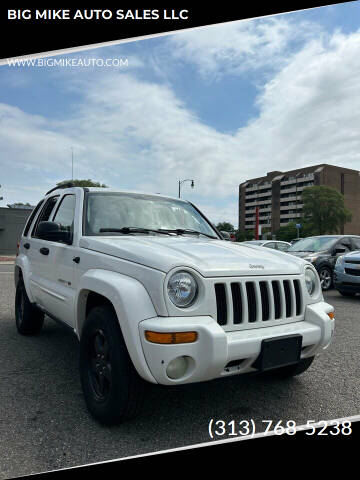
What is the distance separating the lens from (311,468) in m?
2.30

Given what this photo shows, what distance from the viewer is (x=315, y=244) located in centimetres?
1101

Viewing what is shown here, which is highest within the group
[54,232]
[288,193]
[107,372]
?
[288,193]

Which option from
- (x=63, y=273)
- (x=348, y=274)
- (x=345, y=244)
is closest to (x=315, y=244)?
(x=345, y=244)

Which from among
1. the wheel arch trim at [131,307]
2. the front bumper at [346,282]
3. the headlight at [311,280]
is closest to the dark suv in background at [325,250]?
the front bumper at [346,282]

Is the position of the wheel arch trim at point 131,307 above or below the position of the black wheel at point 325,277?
above

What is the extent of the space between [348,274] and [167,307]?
297 inches

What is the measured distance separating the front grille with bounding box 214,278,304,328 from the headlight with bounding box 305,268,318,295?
234 mm

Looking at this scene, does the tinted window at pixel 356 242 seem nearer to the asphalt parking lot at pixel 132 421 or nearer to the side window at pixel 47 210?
the asphalt parking lot at pixel 132 421

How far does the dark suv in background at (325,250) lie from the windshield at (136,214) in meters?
6.81

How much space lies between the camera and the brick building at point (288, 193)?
99.8m

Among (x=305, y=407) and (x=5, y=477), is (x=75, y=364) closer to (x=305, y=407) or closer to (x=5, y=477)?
(x=5, y=477)

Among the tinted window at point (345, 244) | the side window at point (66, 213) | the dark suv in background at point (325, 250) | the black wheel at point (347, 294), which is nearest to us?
the side window at point (66, 213)

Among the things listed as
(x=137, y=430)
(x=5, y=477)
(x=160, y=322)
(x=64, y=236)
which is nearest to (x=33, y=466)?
(x=5, y=477)

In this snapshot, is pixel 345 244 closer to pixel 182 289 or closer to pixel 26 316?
pixel 26 316
